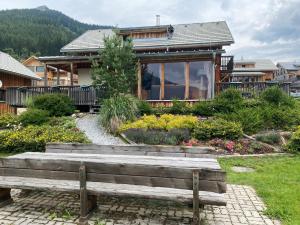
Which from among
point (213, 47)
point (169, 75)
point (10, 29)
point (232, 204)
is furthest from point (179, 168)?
point (10, 29)

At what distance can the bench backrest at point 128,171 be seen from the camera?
3.81 metres

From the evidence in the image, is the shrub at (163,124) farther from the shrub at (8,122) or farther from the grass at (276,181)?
the shrub at (8,122)

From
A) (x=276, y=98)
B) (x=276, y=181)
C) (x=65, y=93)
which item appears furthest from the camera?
(x=65, y=93)

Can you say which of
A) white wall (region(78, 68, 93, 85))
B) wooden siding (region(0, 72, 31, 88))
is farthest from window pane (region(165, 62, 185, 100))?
wooden siding (region(0, 72, 31, 88))

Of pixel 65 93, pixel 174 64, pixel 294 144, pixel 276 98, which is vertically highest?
pixel 174 64

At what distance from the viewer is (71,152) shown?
5.95 meters

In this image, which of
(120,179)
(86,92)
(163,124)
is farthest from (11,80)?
(120,179)

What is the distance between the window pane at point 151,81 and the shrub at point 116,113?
14.4 feet

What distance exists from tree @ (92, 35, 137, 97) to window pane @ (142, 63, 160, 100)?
2.19 m

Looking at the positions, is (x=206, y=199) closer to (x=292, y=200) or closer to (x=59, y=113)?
(x=292, y=200)

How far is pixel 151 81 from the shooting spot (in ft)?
56.8

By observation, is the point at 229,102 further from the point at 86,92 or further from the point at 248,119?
the point at 86,92

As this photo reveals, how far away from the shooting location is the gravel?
10688mm

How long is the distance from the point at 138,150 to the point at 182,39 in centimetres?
1629
